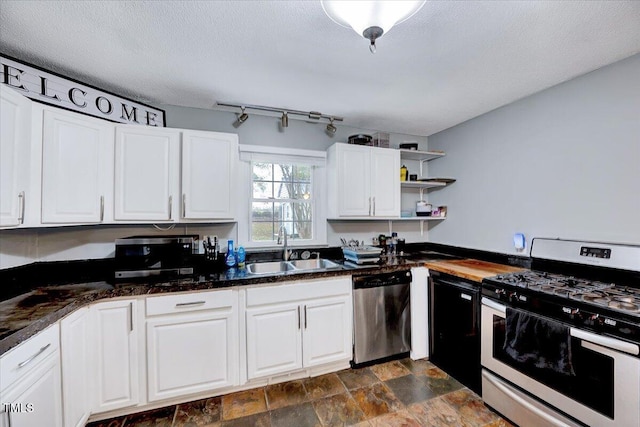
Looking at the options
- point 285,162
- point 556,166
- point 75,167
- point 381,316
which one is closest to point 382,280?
point 381,316

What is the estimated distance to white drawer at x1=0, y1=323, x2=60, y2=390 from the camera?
3.66 feet

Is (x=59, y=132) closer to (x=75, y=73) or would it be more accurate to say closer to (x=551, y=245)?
(x=75, y=73)

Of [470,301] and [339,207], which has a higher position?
[339,207]

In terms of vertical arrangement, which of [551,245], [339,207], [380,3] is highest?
[380,3]

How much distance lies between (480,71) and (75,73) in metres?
2.99

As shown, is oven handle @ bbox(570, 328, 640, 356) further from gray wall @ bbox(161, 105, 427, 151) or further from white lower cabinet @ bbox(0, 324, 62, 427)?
white lower cabinet @ bbox(0, 324, 62, 427)

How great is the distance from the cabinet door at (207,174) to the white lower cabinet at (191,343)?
730 mm

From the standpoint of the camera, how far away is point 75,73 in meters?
1.95

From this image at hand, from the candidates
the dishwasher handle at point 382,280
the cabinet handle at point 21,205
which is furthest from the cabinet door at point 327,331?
the cabinet handle at point 21,205

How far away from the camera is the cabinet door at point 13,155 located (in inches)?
56.1

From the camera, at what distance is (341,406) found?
1952 millimetres

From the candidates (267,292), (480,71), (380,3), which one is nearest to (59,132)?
(267,292)

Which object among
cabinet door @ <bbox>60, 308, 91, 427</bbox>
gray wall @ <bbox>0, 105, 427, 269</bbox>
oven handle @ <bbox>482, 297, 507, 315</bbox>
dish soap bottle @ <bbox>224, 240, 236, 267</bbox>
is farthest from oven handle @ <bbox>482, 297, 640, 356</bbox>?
cabinet door @ <bbox>60, 308, 91, 427</bbox>

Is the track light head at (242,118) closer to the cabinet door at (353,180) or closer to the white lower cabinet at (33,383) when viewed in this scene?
the cabinet door at (353,180)
